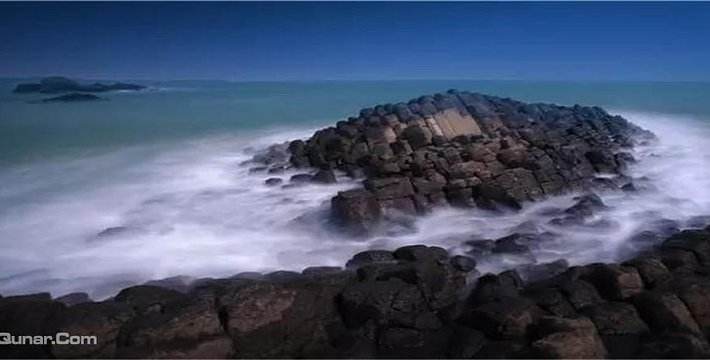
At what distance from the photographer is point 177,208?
544 cm

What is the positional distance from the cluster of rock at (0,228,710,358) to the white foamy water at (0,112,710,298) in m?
0.83

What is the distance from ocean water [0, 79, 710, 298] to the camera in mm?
4027

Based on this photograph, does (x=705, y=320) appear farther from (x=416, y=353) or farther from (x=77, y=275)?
(x=77, y=275)

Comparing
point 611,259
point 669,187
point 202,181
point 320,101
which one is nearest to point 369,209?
point 611,259

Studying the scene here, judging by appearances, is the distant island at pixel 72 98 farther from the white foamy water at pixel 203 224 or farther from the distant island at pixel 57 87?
the white foamy water at pixel 203 224

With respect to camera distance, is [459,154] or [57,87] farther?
[57,87]

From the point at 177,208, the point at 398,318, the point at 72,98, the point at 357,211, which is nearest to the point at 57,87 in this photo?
the point at 72,98

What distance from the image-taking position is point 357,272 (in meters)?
3.28

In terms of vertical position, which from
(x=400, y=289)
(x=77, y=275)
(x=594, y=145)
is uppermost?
(x=594, y=145)

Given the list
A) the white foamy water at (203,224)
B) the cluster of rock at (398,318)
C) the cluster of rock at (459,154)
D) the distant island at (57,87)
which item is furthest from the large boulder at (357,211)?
the distant island at (57,87)

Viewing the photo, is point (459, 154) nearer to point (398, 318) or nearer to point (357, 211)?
point (357, 211)

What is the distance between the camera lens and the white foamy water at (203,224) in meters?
3.95

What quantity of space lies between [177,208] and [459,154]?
129 inches

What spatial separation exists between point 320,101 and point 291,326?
10.4 m
